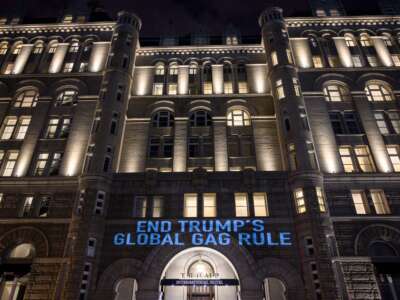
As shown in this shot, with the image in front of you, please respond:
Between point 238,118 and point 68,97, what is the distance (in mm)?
19821

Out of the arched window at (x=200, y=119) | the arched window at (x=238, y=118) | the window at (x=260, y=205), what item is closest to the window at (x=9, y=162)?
the arched window at (x=200, y=119)

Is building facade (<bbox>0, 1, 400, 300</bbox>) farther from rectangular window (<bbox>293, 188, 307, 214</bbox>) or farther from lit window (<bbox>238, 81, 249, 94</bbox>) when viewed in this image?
lit window (<bbox>238, 81, 249, 94</bbox>)

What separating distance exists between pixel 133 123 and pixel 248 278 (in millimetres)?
20171

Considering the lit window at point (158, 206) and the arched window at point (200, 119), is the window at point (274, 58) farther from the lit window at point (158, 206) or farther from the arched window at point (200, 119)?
the lit window at point (158, 206)

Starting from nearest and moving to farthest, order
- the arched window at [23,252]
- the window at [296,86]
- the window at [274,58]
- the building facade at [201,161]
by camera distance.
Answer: the building facade at [201,161] → the arched window at [23,252] → the window at [296,86] → the window at [274,58]

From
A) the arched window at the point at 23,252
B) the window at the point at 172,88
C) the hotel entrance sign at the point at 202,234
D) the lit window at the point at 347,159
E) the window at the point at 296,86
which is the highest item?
the window at the point at 172,88

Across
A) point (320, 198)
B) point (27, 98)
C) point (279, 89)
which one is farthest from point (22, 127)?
point (320, 198)

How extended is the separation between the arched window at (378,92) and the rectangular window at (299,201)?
15.6 meters

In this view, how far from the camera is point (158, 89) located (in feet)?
127

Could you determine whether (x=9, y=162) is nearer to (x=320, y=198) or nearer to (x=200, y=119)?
(x=200, y=119)

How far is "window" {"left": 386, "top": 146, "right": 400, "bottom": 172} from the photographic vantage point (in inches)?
1199

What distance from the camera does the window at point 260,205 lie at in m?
28.1

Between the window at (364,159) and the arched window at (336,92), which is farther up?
the arched window at (336,92)

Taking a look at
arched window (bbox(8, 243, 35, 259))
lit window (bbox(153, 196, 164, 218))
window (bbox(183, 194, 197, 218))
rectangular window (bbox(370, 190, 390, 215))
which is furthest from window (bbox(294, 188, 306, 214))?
arched window (bbox(8, 243, 35, 259))
